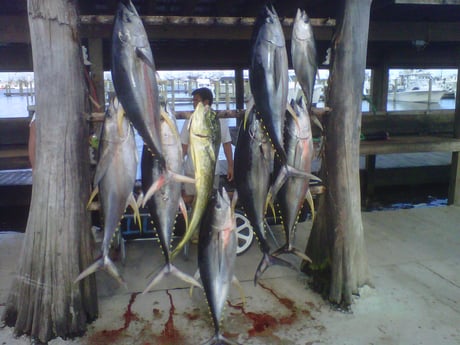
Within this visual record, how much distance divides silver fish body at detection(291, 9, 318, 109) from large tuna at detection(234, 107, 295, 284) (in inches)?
19.1

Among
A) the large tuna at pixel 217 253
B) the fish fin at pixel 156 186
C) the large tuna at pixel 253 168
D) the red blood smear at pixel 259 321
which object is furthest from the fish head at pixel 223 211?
the red blood smear at pixel 259 321

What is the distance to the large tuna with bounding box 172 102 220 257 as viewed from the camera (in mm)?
2465

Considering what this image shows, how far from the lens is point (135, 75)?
7.56 feet

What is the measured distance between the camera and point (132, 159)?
254 centimetres

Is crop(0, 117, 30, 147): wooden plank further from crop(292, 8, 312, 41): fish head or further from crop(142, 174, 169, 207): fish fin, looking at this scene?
crop(292, 8, 312, 41): fish head

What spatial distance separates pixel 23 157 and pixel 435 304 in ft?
21.1

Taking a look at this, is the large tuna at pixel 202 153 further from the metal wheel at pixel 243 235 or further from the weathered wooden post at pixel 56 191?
the metal wheel at pixel 243 235

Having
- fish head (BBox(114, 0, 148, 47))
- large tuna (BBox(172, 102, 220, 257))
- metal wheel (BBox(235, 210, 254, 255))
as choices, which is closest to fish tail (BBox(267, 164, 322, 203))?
large tuna (BBox(172, 102, 220, 257))

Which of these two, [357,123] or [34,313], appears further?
[357,123]

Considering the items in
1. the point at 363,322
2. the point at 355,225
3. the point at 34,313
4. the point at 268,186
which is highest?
the point at 268,186

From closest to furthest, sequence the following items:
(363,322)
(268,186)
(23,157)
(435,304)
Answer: (268,186) → (363,322) → (435,304) → (23,157)

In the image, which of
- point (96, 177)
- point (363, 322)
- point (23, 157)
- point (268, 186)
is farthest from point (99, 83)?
point (363, 322)

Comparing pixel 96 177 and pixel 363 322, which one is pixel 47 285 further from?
pixel 363 322

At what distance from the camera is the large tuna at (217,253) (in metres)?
2.54
